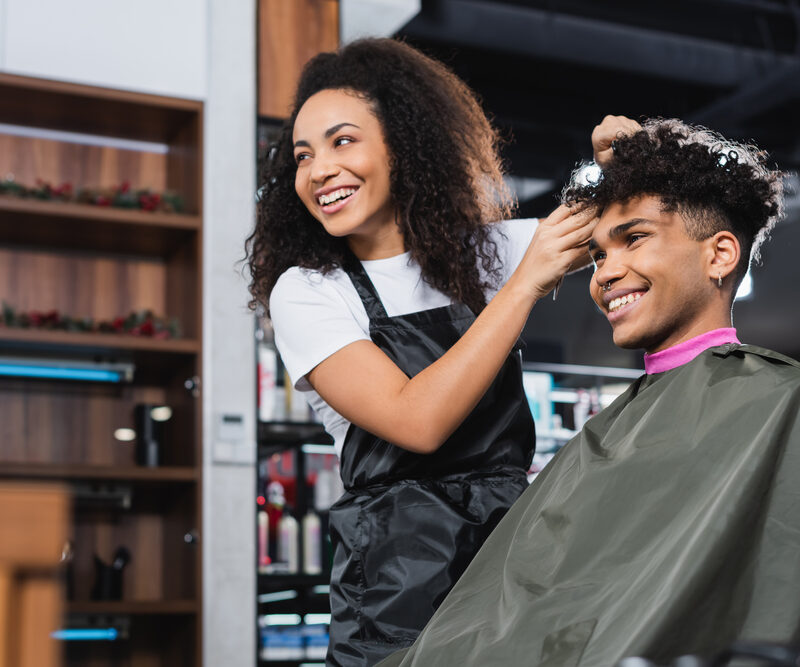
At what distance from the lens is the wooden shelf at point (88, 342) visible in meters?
3.76

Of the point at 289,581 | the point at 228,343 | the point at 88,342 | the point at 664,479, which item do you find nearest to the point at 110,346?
the point at 88,342

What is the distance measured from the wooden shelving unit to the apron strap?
2.10 metres

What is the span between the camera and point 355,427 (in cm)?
185

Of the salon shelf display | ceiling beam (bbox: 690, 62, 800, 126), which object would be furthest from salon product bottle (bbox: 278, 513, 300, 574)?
ceiling beam (bbox: 690, 62, 800, 126)

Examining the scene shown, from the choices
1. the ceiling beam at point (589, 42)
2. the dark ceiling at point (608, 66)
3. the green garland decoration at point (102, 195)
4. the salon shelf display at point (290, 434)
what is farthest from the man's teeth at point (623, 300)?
the ceiling beam at point (589, 42)

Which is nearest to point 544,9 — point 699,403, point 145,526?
point 145,526

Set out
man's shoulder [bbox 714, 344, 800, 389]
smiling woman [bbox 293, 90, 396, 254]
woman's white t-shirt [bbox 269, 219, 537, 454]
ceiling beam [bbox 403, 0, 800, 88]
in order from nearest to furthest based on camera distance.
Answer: man's shoulder [bbox 714, 344, 800, 389] → woman's white t-shirt [bbox 269, 219, 537, 454] → smiling woman [bbox 293, 90, 396, 254] → ceiling beam [bbox 403, 0, 800, 88]

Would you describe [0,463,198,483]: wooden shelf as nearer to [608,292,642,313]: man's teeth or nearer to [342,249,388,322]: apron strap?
[342,249,388,322]: apron strap

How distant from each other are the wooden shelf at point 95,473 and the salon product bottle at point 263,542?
1.07 ft

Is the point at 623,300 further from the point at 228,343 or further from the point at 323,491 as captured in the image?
the point at 323,491

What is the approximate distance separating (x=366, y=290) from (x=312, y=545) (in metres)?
2.31

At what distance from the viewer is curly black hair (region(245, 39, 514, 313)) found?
196cm

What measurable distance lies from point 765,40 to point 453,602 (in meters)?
5.44

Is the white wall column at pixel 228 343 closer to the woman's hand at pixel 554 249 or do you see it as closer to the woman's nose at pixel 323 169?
the woman's nose at pixel 323 169
